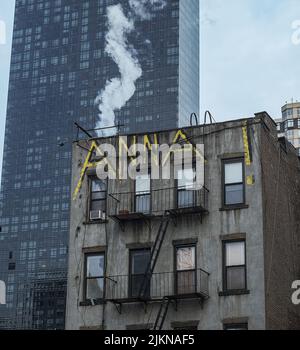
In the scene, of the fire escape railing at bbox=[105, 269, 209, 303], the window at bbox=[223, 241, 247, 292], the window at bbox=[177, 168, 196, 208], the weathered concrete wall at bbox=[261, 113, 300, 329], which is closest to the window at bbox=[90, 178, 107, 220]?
the fire escape railing at bbox=[105, 269, 209, 303]

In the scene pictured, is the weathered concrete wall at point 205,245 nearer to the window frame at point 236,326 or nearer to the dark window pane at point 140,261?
the window frame at point 236,326

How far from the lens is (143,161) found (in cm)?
3875

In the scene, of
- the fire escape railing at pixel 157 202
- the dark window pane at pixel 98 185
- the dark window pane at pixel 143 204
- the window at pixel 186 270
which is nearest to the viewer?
the window at pixel 186 270

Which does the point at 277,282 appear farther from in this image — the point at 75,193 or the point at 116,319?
the point at 75,193

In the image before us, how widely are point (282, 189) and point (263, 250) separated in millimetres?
5251

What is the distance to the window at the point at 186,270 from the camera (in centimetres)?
3581

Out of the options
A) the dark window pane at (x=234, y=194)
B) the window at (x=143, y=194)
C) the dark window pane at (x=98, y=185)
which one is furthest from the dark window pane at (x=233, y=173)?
the dark window pane at (x=98, y=185)

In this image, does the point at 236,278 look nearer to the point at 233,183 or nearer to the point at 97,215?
the point at 233,183

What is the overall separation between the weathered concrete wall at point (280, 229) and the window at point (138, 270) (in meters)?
5.43

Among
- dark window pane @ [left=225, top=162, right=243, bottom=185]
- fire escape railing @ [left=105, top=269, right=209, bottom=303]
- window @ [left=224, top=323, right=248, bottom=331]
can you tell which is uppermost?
dark window pane @ [left=225, top=162, right=243, bottom=185]

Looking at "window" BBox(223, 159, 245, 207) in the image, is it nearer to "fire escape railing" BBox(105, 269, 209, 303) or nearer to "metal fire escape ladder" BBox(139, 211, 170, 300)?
"metal fire escape ladder" BBox(139, 211, 170, 300)

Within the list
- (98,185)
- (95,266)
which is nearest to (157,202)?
(98,185)

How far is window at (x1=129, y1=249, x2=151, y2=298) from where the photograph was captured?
36.6 m
